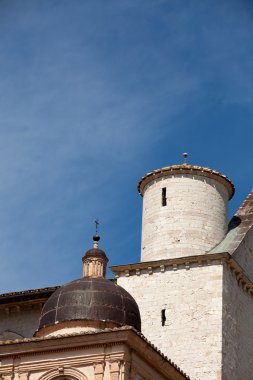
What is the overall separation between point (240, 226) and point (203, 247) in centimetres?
188

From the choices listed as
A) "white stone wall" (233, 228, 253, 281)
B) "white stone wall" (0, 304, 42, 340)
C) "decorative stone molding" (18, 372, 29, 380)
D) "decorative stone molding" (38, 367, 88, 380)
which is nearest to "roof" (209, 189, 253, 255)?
"white stone wall" (233, 228, 253, 281)

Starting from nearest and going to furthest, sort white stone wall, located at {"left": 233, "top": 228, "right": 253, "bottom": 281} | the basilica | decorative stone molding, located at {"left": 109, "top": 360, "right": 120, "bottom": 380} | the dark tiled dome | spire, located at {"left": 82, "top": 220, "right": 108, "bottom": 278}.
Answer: decorative stone molding, located at {"left": 109, "top": 360, "right": 120, "bottom": 380}
the basilica
the dark tiled dome
spire, located at {"left": 82, "top": 220, "right": 108, "bottom": 278}
white stone wall, located at {"left": 233, "top": 228, "right": 253, "bottom": 281}

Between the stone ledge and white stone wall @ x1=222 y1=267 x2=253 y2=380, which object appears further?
the stone ledge

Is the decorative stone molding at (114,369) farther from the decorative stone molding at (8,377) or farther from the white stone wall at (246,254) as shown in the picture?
the white stone wall at (246,254)

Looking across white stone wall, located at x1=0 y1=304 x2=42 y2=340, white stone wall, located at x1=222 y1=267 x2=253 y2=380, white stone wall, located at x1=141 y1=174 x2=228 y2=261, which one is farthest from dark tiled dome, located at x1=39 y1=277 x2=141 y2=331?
white stone wall, located at x1=0 y1=304 x2=42 y2=340

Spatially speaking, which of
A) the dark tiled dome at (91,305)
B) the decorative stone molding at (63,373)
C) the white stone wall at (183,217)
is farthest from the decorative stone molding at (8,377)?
the white stone wall at (183,217)

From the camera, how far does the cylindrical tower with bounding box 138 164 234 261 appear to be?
130ft

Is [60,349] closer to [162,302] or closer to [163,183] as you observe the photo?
[162,302]

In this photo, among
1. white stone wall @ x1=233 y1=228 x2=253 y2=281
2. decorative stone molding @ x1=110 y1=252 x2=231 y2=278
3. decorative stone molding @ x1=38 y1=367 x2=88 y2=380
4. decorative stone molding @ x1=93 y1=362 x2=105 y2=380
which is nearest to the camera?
decorative stone molding @ x1=93 y1=362 x2=105 y2=380

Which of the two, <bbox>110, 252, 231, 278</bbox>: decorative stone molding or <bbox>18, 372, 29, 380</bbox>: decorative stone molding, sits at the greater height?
<bbox>110, 252, 231, 278</bbox>: decorative stone molding

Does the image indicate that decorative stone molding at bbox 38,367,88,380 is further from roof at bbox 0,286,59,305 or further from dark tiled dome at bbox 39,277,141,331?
roof at bbox 0,286,59,305

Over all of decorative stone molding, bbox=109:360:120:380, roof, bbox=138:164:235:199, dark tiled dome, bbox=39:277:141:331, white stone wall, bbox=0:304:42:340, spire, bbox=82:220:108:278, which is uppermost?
roof, bbox=138:164:235:199

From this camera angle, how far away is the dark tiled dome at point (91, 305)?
105 ft

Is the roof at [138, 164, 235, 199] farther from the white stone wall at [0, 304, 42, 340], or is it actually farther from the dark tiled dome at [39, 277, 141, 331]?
the dark tiled dome at [39, 277, 141, 331]
